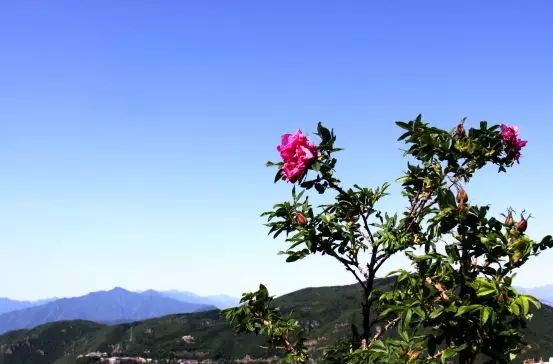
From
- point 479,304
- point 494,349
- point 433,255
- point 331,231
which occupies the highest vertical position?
point 331,231

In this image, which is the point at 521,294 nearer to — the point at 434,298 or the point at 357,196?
the point at 434,298

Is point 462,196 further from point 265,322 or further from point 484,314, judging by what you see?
point 265,322

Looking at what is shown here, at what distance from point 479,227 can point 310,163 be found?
2282 millimetres

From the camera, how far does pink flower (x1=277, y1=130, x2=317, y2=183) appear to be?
6820mm

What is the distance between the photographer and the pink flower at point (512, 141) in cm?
758

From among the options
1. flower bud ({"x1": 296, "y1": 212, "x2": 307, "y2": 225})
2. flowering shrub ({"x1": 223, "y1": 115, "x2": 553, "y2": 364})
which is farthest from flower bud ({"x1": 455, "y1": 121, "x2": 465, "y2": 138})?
flower bud ({"x1": 296, "y1": 212, "x2": 307, "y2": 225})

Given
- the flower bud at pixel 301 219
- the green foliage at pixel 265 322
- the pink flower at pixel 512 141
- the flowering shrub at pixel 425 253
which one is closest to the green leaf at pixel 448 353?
the flowering shrub at pixel 425 253

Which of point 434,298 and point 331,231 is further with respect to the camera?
point 331,231

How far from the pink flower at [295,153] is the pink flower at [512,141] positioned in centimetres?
295

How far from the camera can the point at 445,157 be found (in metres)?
7.46

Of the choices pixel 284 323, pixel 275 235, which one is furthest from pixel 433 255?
pixel 284 323

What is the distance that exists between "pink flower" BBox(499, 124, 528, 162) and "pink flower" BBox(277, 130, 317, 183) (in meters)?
2.95

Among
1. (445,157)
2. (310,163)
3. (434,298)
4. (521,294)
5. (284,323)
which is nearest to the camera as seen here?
(521,294)

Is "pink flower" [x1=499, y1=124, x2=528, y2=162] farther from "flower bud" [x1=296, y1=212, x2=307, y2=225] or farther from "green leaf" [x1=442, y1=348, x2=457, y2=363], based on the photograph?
"green leaf" [x1=442, y1=348, x2=457, y2=363]
